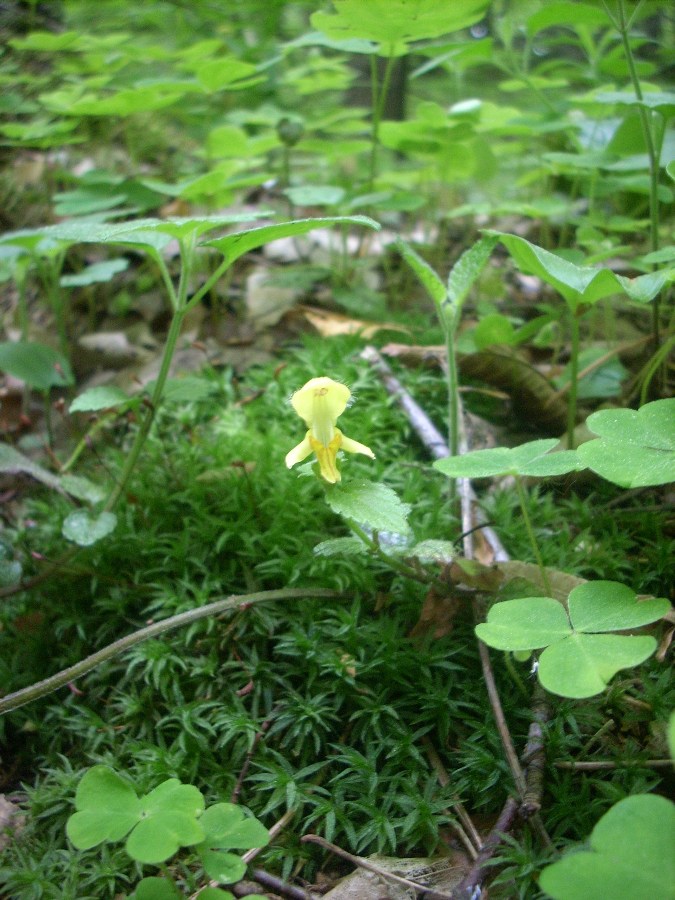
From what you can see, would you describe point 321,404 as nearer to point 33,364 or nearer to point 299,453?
point 299,453

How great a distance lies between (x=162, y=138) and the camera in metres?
3.86

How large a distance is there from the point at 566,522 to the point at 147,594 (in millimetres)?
1113

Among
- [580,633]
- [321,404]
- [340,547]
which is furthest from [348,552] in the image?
[580,633]

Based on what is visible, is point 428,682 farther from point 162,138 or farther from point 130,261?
point 162,138

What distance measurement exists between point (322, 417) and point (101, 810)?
2.51 ft

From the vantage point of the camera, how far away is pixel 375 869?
1.09 m

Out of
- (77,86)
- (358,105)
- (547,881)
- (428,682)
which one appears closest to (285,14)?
(358,105)

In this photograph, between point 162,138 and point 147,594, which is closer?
point 147,594

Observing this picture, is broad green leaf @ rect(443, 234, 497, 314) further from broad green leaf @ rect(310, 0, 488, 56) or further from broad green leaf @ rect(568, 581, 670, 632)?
broad green leaf @ rect(310, 0, 488, 56)

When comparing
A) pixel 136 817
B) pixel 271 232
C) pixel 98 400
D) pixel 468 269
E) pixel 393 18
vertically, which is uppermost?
pixel 393 18

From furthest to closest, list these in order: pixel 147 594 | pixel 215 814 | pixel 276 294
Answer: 1. pixel 276 294
2. pixel 147 594
3. pixel 215 814

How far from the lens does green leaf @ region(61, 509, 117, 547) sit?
63.5 inches

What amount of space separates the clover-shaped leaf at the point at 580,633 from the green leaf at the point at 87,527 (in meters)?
0.98

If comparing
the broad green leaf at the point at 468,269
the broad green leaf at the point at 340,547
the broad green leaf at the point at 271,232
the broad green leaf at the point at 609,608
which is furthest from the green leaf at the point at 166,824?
the broad green leaf at the point at 468,269
